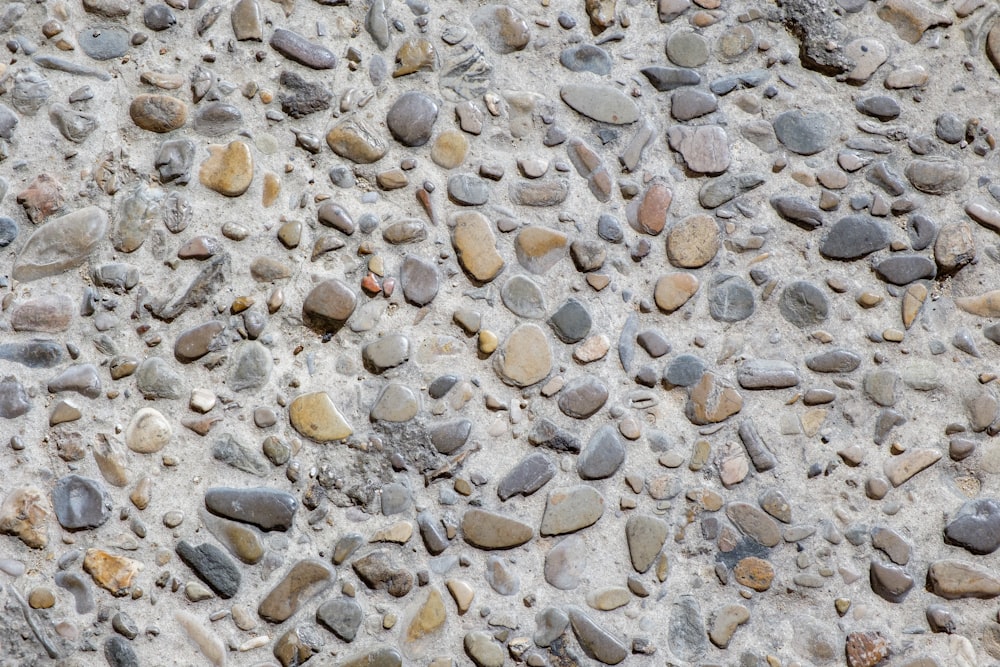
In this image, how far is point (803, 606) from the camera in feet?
3.68

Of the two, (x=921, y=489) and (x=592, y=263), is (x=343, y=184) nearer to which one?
(x=592, y=263)

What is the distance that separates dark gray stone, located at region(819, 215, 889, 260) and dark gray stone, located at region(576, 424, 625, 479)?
0.41m

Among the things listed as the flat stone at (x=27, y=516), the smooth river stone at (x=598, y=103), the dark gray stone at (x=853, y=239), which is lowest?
the flat stone at (x=27, y=516)

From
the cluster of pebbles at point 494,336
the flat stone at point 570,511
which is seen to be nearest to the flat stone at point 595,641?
the cluster of pebbles at point 494,336

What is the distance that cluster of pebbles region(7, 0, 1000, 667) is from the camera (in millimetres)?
1081

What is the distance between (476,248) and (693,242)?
31 centimetres

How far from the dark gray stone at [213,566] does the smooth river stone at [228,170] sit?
480mm

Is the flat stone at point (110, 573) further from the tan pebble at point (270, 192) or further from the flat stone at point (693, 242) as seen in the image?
the flat stone at point (693, 242)

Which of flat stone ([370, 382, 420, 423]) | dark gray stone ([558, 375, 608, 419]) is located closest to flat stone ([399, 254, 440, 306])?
flat stone ([370, 382, 420, 423])

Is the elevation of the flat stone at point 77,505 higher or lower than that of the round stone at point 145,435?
lower

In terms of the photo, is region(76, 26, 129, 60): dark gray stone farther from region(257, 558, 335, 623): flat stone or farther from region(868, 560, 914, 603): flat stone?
region(868, 560, 914, 603): flat stone

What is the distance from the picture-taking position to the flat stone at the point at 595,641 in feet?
3.59

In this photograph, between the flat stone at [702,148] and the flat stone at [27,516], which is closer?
the flat stone at [27,516]

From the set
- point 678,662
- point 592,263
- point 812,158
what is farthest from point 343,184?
point 678,662
